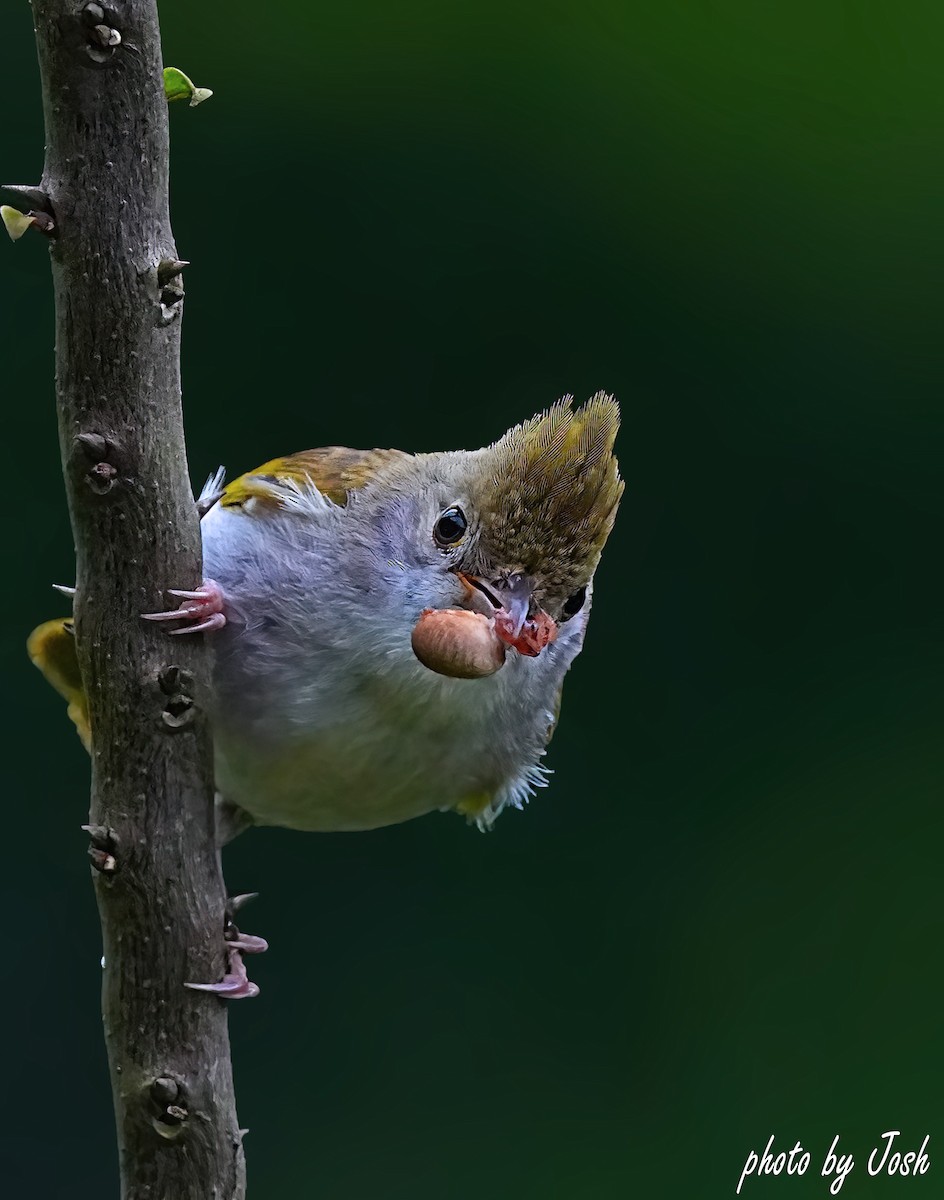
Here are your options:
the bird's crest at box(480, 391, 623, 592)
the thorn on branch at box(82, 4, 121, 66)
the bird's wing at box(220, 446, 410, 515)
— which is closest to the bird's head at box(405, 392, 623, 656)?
the bird's crest at box(480, 391, 623, 592)

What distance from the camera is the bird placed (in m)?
1.85

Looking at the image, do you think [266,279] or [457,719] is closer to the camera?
[457,719]

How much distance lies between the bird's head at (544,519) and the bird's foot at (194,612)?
329 mm

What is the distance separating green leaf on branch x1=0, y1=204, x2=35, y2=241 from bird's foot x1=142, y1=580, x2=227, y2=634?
0.39 m

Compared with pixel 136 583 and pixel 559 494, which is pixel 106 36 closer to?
pixel 136 583

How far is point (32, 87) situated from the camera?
3.67 m

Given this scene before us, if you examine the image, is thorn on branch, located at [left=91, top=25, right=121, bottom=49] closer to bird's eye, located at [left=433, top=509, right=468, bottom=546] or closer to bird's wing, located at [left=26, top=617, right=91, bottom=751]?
bird's eye, located at [left=433, top=509, right=468, bottom=546]

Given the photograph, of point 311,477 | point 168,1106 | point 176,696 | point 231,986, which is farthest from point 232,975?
point 311,477

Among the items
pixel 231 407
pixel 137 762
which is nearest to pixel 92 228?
pixel 137 762

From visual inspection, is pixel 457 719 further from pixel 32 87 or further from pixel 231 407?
pixel 32 87

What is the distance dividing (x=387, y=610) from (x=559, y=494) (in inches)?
10.8

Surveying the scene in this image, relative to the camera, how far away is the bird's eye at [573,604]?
193 centimetres

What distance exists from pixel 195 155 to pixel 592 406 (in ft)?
7.56

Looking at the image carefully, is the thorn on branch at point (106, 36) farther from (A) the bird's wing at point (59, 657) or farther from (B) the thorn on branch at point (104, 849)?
(A) the bird's wing at point (59, 657)
